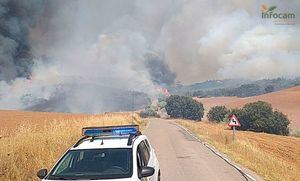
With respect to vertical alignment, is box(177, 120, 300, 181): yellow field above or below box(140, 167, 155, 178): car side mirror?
below

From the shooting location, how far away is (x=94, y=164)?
22.8 feet

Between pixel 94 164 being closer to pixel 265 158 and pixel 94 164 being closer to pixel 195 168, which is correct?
pixel 195 168

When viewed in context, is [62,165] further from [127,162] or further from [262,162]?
[262,162]

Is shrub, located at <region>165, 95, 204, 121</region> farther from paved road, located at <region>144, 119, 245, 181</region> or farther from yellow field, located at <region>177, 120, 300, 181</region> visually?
paved road, located at <region>144, 119, 245, 181</region>

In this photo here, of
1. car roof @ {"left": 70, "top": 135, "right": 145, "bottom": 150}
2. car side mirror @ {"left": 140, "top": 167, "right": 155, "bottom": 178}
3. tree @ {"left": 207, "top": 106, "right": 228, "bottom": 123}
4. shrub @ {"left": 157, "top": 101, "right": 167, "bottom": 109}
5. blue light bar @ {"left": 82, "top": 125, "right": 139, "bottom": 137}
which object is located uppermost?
shrub @ {"left": 157, "top": 101, "right": 167, "bottom": 109}

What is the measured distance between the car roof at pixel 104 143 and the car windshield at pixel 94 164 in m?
0.08

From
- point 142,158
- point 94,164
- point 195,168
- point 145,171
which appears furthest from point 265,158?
point 94,164

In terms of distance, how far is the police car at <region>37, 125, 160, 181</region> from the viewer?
257 inches

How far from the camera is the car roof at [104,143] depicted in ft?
23.8

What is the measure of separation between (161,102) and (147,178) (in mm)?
146896

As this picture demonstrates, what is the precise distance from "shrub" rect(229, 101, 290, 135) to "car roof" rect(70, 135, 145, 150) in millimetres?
65492

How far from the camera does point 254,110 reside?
72.8 metres

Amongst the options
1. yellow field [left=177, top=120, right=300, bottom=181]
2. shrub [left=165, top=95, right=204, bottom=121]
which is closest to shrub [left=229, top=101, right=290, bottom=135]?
yellow field [left=177, top=120, right=300, bottom=181]

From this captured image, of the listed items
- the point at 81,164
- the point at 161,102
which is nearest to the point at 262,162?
the point at 81,164
